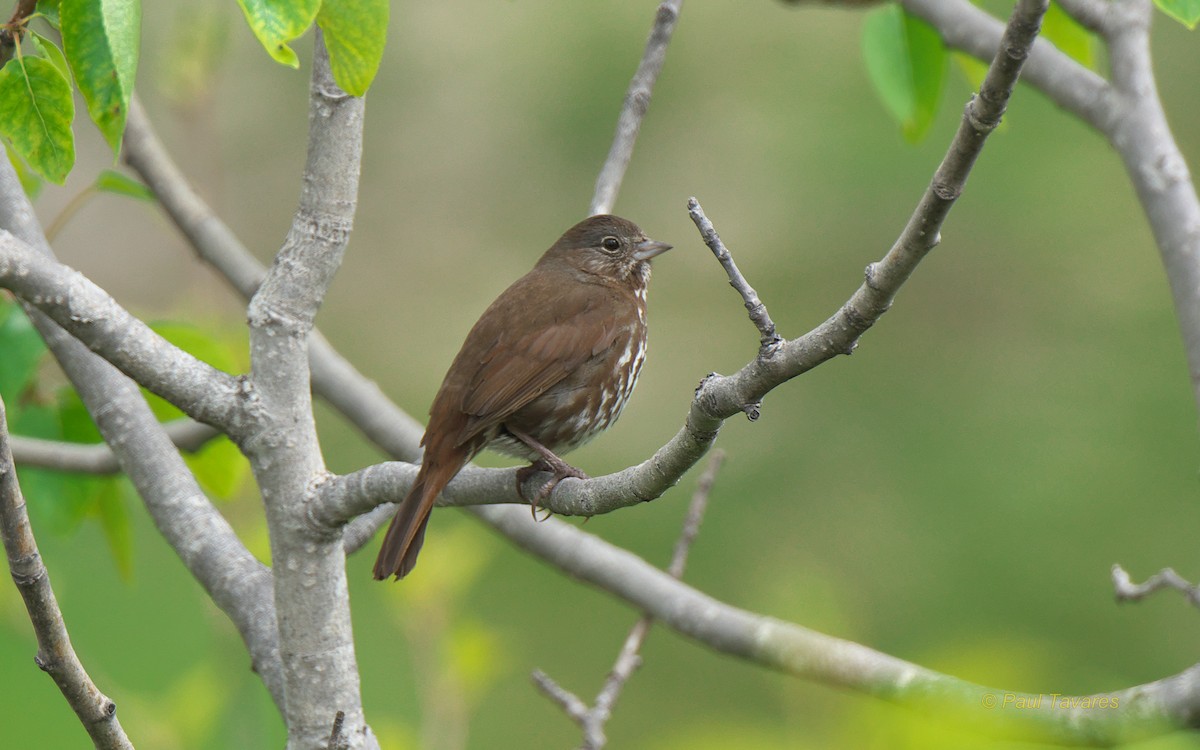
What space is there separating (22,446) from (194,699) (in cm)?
81

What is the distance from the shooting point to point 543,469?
3246 mm

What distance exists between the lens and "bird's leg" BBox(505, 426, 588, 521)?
285cm

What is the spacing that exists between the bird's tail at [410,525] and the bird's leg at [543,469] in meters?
0.20

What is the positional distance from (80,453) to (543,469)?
131 cm

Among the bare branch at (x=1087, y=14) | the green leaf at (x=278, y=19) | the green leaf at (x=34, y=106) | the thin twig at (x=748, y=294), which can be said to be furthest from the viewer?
the bare branch at (x=1087, y=14)

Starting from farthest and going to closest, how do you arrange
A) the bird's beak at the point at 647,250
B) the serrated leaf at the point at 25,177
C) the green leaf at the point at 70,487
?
the bird's beak at the point at 647,250, the green leaf at the point at 70,487, the serrated leaf at the point at 25,177

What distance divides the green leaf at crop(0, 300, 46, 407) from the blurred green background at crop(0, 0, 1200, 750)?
1029mm

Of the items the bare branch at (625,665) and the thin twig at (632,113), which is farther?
the thin twig at (632,113)

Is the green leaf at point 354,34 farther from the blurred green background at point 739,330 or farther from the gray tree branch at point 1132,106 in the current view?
the blurred green background at point 739,330

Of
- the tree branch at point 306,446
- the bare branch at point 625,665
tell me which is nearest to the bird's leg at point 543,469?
the bare branch at point 625,665

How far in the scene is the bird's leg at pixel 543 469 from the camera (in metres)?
2.85

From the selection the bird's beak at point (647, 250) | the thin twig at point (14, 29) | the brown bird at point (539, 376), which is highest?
the bird's beak at point (647, 250)

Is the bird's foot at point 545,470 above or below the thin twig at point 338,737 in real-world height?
above

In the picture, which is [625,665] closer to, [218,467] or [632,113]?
[218,467]
